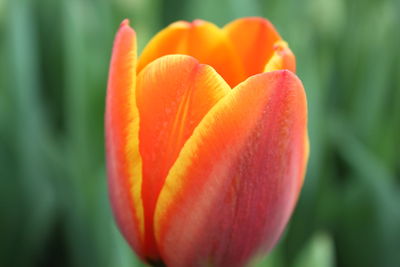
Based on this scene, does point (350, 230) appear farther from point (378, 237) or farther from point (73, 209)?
A: point (73, 209)

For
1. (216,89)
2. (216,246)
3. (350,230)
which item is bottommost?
(350,230)

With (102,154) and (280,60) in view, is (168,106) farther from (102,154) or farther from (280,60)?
(102,154)

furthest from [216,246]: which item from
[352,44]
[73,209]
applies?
[352,44]

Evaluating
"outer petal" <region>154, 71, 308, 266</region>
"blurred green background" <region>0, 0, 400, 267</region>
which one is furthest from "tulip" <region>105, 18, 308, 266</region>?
"blurred green background" <region>0, 0, 400, 267</region>

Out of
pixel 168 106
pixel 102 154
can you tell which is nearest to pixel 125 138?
pixel 168 106

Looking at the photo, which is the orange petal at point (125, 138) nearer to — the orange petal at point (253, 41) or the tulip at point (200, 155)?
the tulip at point (200, 155)

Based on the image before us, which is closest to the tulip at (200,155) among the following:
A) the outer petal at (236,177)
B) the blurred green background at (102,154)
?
the outer petal at (236,177)

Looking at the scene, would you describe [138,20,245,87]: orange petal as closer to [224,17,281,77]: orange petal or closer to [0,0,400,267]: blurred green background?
[224,17,281,77]: orange petal
